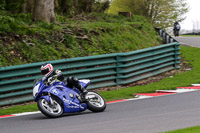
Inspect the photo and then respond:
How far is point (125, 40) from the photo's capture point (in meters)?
20.4

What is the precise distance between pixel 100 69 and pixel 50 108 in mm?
5426

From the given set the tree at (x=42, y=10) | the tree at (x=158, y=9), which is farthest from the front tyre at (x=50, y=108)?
Answer: the tree at (x=158, y=9)

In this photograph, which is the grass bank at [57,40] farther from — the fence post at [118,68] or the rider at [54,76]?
the rider at [54,76]

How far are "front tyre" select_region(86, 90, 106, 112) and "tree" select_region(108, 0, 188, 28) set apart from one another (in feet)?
125

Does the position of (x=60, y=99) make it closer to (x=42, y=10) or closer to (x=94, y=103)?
(x=94, y=103)

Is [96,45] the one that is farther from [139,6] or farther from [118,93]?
[139,6]

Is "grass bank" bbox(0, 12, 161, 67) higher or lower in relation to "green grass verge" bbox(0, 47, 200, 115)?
higher

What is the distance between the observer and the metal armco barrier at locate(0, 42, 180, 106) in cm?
1241

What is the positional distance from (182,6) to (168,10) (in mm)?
2753

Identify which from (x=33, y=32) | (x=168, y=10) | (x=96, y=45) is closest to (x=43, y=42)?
(x=33, y=32)

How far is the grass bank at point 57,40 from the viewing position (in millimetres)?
14695

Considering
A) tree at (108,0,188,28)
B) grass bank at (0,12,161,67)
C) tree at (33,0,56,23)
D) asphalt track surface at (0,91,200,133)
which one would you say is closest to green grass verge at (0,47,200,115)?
asphalt track surface at (0,91,200,133)

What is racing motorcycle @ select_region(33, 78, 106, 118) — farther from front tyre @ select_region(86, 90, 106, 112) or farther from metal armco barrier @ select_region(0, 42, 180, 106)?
metal armco barrier @ select_region(0, 42, 180, 106)

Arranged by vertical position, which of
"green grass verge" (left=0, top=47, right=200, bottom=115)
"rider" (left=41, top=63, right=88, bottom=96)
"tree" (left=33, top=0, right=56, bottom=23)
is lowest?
"green grass verge" (left=0, top=47, right=200, bottom=115)
